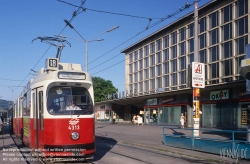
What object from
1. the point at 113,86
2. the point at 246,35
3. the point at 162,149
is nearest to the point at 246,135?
the point at 162,149

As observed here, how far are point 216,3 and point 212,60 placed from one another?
656 cm

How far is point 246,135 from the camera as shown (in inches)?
524

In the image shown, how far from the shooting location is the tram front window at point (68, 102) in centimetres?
1028

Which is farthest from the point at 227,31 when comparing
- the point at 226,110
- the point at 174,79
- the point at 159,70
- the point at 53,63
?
the point at 53,63

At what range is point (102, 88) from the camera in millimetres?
93938

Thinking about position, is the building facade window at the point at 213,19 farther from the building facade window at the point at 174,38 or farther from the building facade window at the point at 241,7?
the building facade window at the point at 174,38

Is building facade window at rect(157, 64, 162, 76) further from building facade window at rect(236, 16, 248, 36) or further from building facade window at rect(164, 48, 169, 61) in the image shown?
building facade window at rect(236, 16, 248, 36)

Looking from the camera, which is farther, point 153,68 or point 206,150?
point 153,68

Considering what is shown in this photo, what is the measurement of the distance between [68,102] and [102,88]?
275 feet

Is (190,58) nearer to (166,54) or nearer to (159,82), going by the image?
(166,54)

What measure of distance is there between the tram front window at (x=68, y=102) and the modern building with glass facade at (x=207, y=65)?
2164 cm

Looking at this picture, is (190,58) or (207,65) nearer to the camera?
(207,65)

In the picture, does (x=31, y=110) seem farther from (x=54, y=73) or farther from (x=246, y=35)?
(x=246, y=35)

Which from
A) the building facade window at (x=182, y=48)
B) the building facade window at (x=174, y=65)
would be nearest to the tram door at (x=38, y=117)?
the building facade window at (x=182, y=48)
